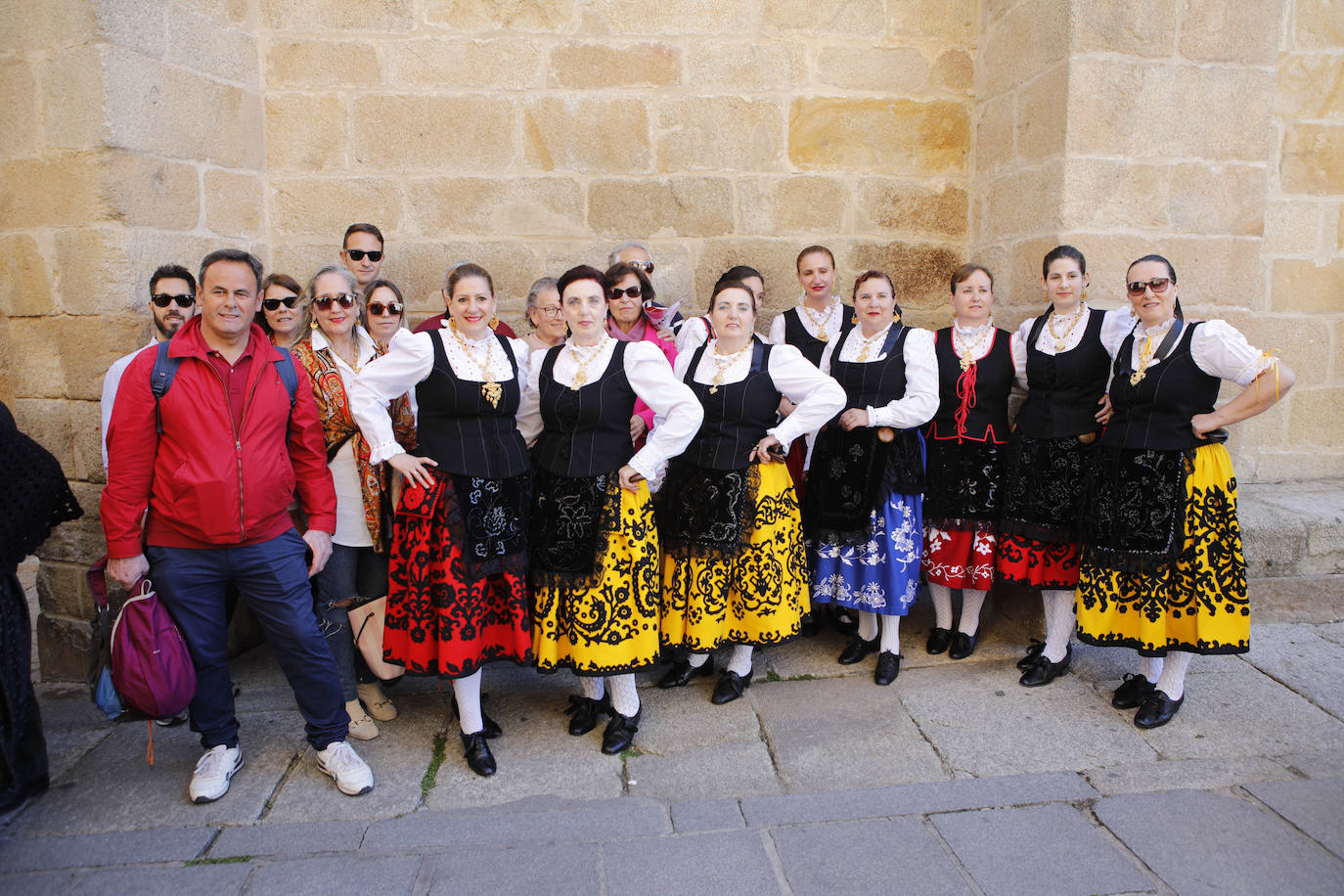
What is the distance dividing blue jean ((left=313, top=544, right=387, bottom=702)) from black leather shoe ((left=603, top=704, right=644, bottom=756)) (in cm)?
108

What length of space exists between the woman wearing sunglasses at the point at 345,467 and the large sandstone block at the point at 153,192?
102 centimetres

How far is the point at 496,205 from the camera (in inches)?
176

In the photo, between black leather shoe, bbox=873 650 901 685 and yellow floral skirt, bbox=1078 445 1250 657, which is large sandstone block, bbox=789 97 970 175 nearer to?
yellow floral skirt, bbox=1078 445 1250 657

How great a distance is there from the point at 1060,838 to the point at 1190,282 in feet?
9.22

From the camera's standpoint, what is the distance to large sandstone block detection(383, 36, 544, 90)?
4.33 metres

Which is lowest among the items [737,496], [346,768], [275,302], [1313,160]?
[346,768]

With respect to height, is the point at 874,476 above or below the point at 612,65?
below

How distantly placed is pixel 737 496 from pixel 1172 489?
1666mm

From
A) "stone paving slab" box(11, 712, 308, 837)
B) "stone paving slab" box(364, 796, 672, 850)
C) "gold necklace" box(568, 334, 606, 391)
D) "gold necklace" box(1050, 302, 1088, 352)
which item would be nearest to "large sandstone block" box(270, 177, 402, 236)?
"gold necklace" box(568, 334, 606, 391)

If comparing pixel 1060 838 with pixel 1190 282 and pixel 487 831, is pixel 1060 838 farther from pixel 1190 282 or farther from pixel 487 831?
pixel 1190 282

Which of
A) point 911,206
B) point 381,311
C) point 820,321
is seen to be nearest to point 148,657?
point 381,311

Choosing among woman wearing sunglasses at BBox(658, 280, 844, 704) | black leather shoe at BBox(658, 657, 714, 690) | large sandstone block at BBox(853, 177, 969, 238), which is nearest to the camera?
woman wearing sunglasses at BBox(658, 280, 844, 704)

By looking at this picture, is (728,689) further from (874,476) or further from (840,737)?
(874,476)

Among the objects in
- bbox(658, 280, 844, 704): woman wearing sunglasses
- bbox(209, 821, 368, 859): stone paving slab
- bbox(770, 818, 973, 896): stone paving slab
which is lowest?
bbox(209, 821, 368, 859): stone paving slab
